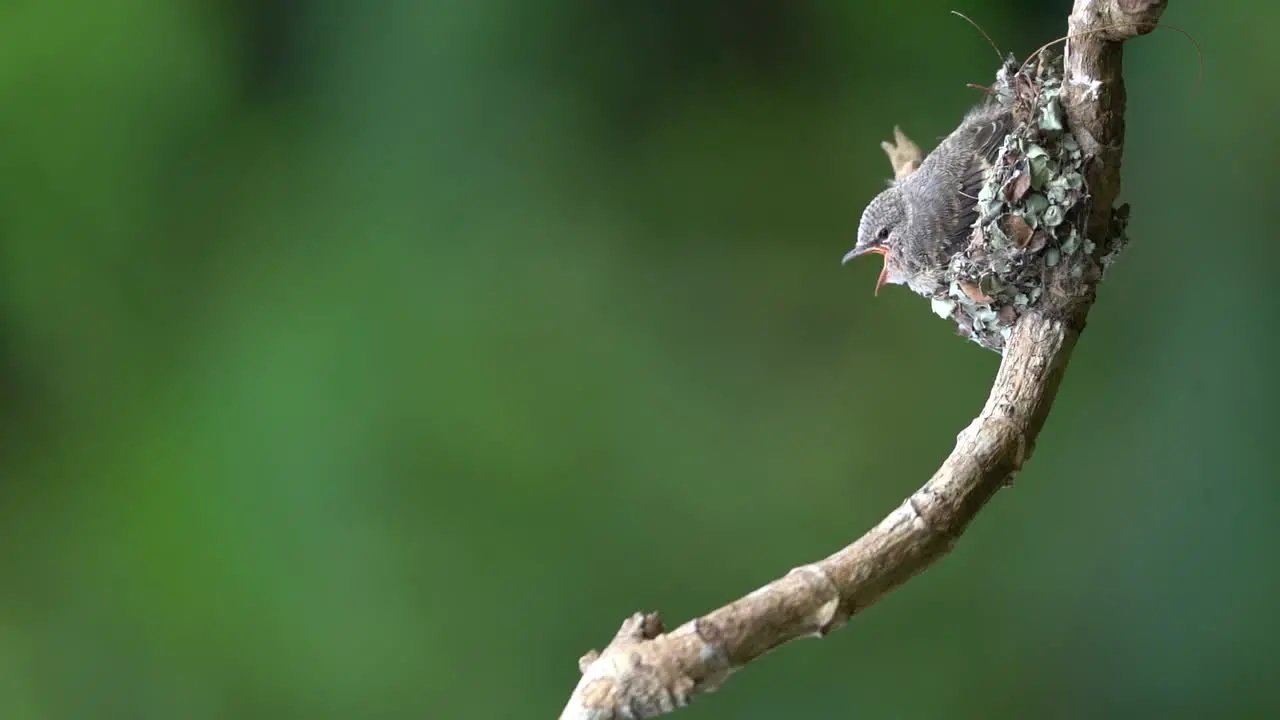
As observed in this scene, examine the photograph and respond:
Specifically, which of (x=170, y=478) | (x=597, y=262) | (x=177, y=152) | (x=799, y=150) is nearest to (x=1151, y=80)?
(x=799, y=150)

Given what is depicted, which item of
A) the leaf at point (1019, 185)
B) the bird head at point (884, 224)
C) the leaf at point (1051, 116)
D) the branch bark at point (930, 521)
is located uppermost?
the bird head at point (884, 224)

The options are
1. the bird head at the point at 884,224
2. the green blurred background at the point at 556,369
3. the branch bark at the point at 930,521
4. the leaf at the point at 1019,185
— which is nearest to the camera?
the branch bark at the point at 930,521

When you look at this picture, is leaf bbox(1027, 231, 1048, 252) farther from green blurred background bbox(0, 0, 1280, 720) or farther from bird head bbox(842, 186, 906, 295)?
green blurred background bbox(0, 0, 1280, 720)

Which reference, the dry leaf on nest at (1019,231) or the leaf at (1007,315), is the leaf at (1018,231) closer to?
the dry leaf on nest at (1019,231)

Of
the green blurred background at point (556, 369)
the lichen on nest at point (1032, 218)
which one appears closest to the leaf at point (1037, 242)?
the lichen on nest at point (1032, 218)

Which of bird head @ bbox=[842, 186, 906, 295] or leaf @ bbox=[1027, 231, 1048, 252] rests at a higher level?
bird head @ bbox=[842, 186, 906, 295]

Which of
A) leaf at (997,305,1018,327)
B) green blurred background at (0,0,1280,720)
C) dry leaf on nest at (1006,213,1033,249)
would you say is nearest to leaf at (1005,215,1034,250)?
dry leaf on nest at (1006,213,1033,249)
